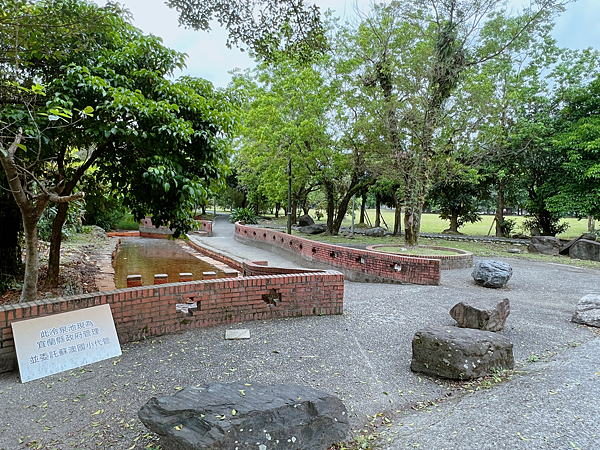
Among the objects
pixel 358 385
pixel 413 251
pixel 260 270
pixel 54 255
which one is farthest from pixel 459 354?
pixel 413 251

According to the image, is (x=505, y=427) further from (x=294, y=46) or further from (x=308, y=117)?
(x=308, y=117)

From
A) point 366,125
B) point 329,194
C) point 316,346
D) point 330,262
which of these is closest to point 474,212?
point 329,194

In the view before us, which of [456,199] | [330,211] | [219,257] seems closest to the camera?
[219,257]

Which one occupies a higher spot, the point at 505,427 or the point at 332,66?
the point at 332,66

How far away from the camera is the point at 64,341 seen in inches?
134

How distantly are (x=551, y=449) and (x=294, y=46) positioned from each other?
19.8ft

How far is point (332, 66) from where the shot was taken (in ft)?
49.8

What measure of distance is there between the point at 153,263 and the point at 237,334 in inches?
322

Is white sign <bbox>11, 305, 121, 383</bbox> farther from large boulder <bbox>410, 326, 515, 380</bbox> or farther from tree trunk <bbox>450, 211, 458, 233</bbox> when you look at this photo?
tree trunk <bbox>450, 211, 458, 233</bbox>

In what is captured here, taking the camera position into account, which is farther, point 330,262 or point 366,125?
point 366,125

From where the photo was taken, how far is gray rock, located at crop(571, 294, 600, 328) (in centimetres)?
488

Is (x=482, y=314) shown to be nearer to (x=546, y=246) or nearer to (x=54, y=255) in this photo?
(x=54, y=255)

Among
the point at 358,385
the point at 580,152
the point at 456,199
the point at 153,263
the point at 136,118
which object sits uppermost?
the point at 580,152

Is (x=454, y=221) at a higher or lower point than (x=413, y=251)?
higher
